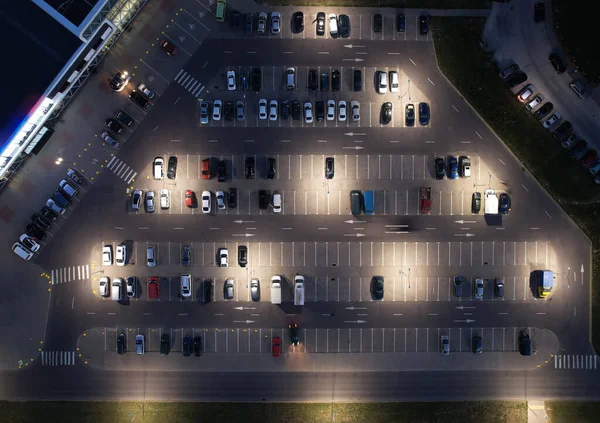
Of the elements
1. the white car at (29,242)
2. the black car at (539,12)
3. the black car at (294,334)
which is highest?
the black car at (539,12)

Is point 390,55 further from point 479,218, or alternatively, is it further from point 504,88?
point 479,218

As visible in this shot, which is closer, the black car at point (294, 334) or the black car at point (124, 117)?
the black car at point (294, 334)

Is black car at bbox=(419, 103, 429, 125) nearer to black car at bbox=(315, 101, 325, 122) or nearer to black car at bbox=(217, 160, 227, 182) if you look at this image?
black car at bbox=(315, 101, 325, 122)

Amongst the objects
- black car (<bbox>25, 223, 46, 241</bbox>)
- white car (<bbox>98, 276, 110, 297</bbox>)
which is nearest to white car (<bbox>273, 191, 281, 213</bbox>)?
white car (<bbox>98, 276, 110, 297</bbox>)

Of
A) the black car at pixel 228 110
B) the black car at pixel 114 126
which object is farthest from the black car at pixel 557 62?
the black car at pixel 114 126

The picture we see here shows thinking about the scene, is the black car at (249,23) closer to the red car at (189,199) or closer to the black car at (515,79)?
the red car at (189,199)

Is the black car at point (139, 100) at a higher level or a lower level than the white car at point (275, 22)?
lower

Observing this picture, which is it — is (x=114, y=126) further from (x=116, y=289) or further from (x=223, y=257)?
(x=223, y=257)

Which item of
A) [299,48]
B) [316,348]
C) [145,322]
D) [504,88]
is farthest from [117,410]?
[504,88]
